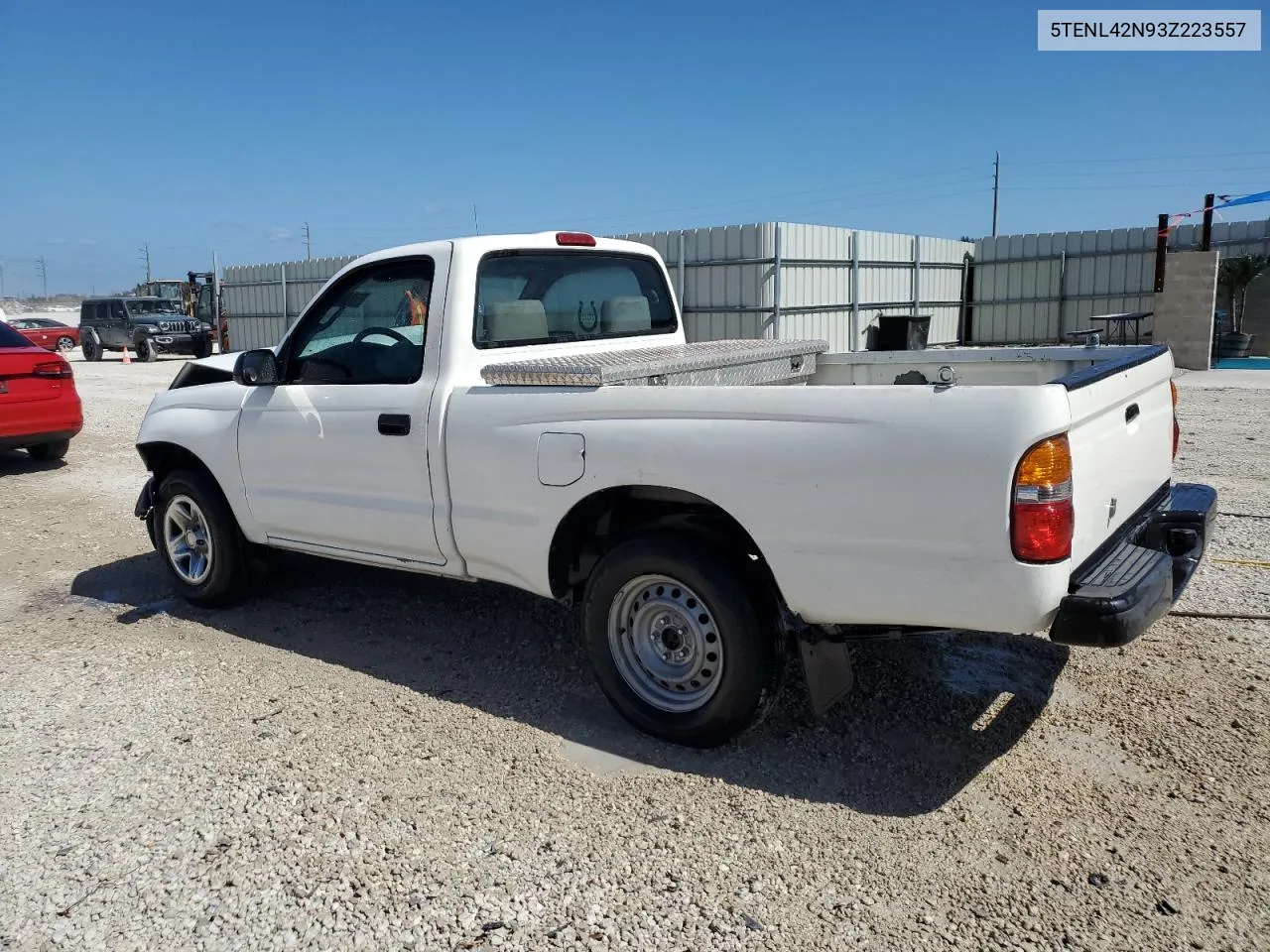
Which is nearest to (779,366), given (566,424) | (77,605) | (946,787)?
(566,424)

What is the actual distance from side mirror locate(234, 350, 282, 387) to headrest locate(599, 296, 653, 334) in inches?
63.9

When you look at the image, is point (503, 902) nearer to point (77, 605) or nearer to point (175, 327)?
point (77, 605)

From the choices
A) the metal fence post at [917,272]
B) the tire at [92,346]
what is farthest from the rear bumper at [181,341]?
the metal fence post at [917,272]

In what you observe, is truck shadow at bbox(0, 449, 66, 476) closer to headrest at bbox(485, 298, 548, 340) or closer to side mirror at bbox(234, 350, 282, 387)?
side mirror at bbox(234, 350, 282, 387)

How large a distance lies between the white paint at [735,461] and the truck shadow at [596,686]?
520 mm

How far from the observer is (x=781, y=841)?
3.19 metres

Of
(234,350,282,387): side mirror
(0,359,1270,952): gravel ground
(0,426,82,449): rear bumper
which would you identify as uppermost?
(234,350,282,387): side mirror

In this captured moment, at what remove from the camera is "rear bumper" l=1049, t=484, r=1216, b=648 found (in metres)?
3.00

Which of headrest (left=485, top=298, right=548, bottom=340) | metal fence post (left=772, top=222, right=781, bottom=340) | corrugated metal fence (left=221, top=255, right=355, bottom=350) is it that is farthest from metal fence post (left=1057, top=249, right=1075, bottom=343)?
headrest (left=485, top=298, right=548, bottom=340)

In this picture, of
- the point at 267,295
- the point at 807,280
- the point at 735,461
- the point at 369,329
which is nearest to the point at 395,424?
the point at 369,329

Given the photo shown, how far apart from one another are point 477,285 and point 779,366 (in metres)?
1.48

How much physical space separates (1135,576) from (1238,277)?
21.6m

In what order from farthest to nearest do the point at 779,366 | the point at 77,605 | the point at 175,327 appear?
the point at 175,327, the point at 77,605, the point at 779,366

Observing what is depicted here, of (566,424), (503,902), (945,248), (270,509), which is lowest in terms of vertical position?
(503,902)
